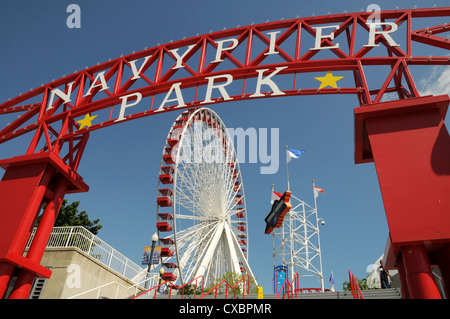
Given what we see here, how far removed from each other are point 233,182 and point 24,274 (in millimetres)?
27772

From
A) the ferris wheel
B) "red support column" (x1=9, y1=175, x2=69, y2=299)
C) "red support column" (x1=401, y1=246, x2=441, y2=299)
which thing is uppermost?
the ferris wheel

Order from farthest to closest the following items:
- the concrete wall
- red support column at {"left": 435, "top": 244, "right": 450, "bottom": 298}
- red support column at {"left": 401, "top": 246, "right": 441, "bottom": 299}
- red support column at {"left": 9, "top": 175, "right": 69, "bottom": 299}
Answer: the concrete wall, red support column at {"left": 9, "top": 175, "right": 69, "bottom": 299}, red support column at {"left": 435, "top": 244, "right": 450, "bottom": 298}, red support column at {"left": 401, "top": 246, "right": 441, "bottom": 299}

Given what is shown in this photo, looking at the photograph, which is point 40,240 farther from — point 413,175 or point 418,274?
point 413,175

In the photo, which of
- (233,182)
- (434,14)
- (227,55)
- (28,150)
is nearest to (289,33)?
(227,55)

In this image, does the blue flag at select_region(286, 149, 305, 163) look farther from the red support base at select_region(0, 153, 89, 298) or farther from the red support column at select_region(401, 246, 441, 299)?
the red support column at select_region(401, 246, 441, 299)

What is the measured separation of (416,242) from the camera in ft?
20.6

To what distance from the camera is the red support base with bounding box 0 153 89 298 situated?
9000 mm

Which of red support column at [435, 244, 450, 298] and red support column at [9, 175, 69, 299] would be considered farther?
red support column at [9, 175, 69, 299]

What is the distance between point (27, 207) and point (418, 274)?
362 inches

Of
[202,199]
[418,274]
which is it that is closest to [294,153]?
[202,199]

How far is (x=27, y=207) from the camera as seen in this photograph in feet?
31.5

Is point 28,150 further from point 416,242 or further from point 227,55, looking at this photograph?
point 416,242

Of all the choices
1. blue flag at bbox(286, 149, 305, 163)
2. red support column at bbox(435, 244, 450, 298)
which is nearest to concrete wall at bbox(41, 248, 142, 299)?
red support column at bbox(435, 244, 450, 298)

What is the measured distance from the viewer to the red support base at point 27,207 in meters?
9.00
